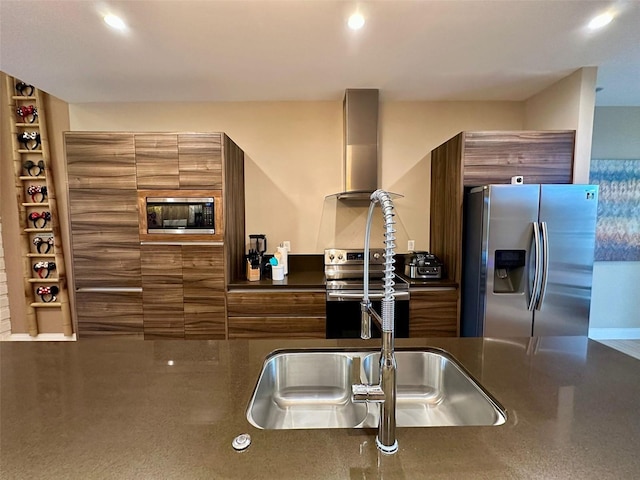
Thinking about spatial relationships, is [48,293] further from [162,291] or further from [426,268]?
[426,268]

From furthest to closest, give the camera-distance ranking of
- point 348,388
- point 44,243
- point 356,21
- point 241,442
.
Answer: point 44,243, point 356,21, point 348,388, point 241,442

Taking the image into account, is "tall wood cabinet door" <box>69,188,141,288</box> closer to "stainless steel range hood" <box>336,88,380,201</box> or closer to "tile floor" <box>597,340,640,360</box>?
"stainless steel range hood" <box>336,88,380,201</box>

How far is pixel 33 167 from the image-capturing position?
10.7 feet

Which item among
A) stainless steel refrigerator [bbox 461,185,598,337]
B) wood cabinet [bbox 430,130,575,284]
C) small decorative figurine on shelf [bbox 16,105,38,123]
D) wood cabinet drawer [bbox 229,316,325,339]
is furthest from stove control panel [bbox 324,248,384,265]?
small decorative figurine on shelf [bbox 16,105,38,123]

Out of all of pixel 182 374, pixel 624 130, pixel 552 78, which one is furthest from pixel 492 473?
pixel 624 130

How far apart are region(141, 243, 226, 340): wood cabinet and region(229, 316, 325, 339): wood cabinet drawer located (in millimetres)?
138

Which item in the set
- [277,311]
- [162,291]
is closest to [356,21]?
[277,311]

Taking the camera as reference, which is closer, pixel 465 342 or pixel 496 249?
pixel 465 342

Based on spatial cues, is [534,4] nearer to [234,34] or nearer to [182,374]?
[234,34]

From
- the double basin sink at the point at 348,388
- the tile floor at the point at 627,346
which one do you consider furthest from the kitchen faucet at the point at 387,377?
the tile floor at the point at 627,346

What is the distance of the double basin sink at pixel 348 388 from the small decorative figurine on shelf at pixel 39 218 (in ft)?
11.6

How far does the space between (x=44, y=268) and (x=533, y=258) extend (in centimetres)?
470

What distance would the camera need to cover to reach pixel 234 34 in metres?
2.04

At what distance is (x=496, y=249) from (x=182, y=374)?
2241 mm
